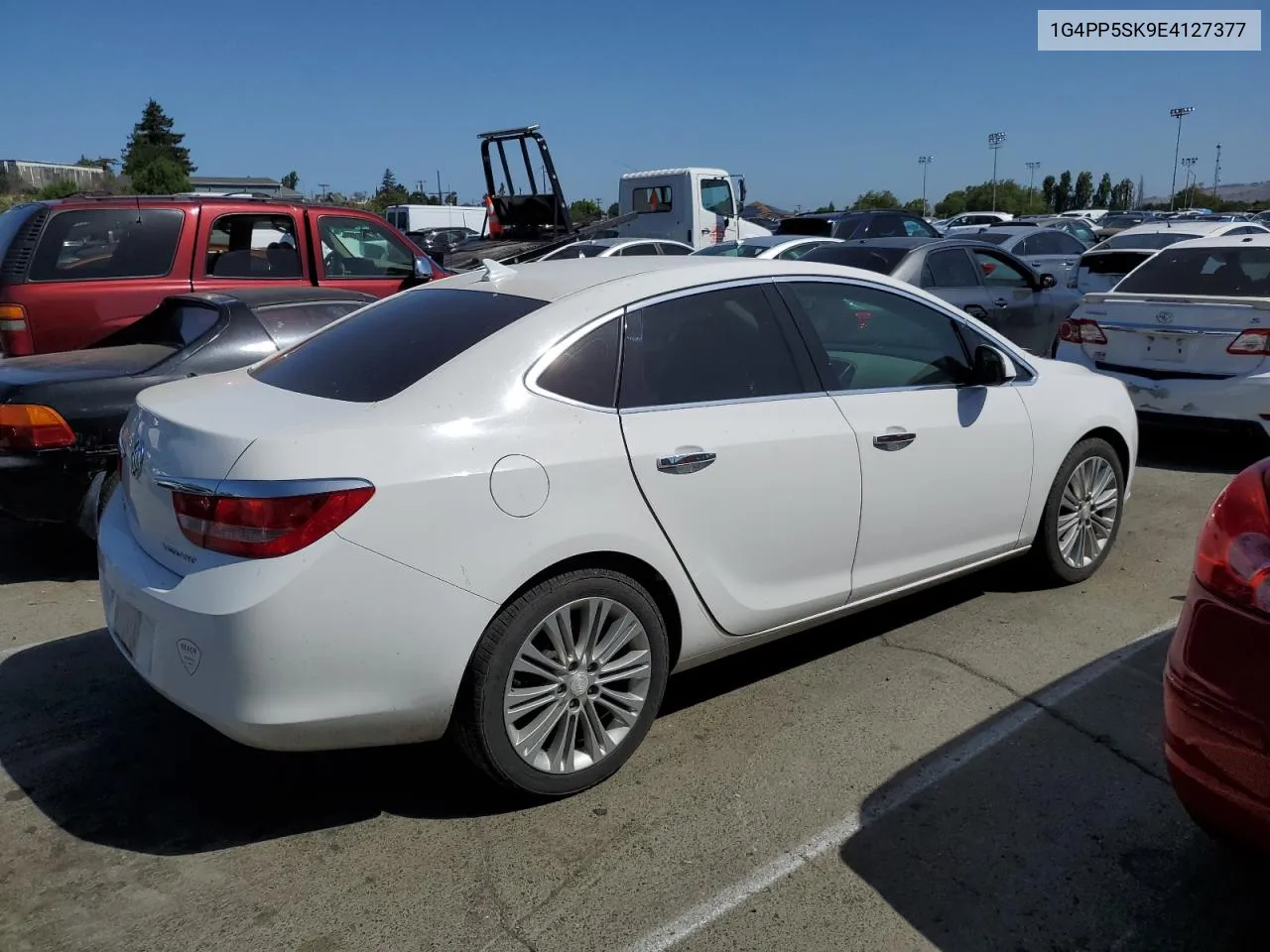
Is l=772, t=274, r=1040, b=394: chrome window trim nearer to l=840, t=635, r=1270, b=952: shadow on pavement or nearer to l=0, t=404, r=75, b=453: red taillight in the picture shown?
A: l=840, t=635, r=1270, b=952: shadow on pavement

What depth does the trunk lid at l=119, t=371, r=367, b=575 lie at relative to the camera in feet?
9.43

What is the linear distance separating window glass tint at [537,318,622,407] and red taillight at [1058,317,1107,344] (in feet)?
17.8

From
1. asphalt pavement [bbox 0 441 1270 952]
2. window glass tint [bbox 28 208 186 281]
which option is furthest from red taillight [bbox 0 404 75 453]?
window glass tint [bbox 28 208 186 281]

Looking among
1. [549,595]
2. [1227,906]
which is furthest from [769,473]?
[1227,906]

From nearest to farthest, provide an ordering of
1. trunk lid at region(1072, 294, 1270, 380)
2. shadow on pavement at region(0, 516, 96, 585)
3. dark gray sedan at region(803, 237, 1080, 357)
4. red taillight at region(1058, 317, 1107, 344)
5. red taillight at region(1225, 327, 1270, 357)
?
1. shadow on pavement at region(0, 516, 96, 585)
2. red taillight at region(1225, 327, 1270, 357)
3. trunk lid at region(1072, 294, 1270, 380)
4. red taillight at region(1058, 317, 1107, 344)
5. dark gray sedan at region(803, 237, 1080, 357)

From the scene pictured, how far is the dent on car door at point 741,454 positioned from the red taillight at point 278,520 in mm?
910

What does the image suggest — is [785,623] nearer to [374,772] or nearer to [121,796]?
[374,772]

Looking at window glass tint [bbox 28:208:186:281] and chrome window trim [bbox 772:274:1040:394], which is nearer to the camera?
chrome window trim [bbox 772:274:1040:394]

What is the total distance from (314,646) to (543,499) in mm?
737

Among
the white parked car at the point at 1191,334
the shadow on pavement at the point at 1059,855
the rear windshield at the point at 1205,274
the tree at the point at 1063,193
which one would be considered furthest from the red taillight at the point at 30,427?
the tree at the point at 1063,193

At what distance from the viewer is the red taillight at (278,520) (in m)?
2.73

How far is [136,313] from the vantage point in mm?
6613

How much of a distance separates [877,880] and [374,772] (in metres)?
1.64

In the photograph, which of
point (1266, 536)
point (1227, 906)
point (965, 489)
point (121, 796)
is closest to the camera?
point (1266, 536)
